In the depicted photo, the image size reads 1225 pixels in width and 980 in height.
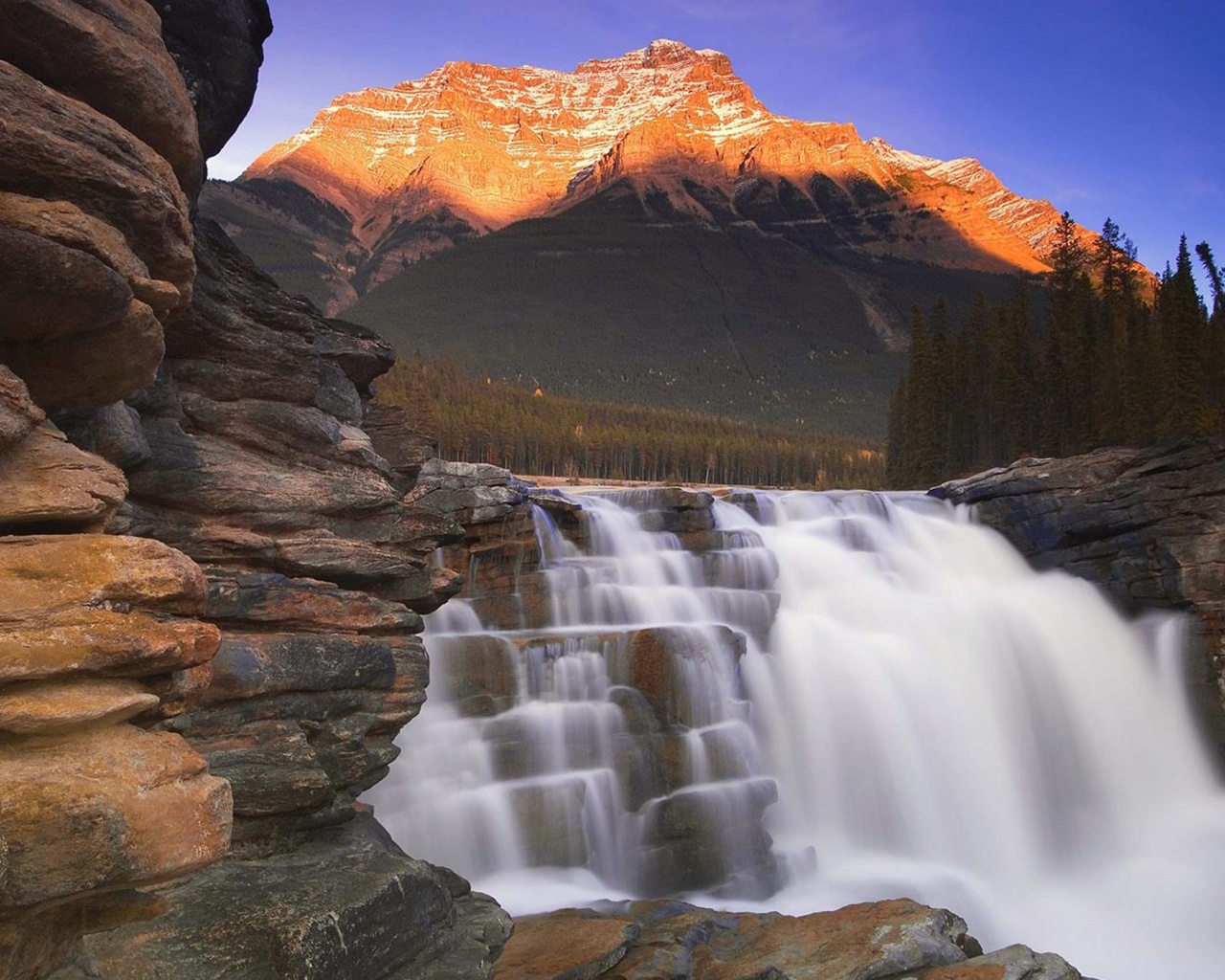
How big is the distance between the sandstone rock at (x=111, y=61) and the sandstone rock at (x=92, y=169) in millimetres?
635

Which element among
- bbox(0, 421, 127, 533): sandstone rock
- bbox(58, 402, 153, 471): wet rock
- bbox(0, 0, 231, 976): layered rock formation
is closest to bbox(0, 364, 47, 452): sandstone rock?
bbox(0, 0, 231, 976): layered rock formation

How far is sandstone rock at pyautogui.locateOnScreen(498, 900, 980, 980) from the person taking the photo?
40.3ft

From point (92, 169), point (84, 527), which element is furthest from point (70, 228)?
point (84, 527)

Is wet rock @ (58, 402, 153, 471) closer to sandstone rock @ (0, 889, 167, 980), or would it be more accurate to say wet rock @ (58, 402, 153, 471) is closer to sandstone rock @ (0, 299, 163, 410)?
sandstone rock @ (0, 299, 163, 410)

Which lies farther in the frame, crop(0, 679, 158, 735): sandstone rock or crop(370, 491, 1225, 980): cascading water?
crop(370, 491, 1225, 980): cascading water

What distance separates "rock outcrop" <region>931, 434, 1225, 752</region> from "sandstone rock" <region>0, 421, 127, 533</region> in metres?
30.8

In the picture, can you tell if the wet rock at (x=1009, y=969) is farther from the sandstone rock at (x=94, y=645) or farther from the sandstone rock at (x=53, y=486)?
the sandstone rock at (x=53, y=486)

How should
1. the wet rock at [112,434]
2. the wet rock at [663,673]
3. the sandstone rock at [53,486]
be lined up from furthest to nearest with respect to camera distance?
the wet rock at [663,673]
the wet rock at [112,434]
the sandstone rock at [53,486]

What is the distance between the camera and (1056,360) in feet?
175

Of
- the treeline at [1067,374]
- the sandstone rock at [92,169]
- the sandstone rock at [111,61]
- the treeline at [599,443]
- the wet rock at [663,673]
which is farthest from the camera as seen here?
the treeline at [599,443]

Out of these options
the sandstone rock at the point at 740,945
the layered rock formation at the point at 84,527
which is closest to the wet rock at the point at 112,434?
the layered rock formation at the point at 84,527

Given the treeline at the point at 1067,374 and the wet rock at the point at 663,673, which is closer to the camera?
the wet rock at the point at 663,673

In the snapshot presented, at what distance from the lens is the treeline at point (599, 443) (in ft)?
318

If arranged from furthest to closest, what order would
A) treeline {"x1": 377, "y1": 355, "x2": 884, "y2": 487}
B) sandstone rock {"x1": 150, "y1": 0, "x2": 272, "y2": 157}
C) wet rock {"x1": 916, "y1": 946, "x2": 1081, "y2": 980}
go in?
treeline {"x1": 377, "y1": 355, "x2": 884, "y2": 487}
sandstone rock {"x1": 150, "y1": 0, "x2": 272, "y2": 157}
wet rock {"x1": 916, "y1": 946, "x2": 1081, "y2": 980}
